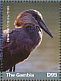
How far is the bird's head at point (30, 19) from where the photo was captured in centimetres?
312

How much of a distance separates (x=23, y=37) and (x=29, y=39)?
0.06 m

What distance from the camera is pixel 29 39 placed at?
313 cm

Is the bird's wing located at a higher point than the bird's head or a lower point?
lower

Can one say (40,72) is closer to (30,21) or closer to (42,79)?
(42,79)

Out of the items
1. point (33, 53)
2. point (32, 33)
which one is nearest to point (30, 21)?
point (32, 33)

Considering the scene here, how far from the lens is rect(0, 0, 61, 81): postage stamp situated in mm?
3127

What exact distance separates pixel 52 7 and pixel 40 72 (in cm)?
64

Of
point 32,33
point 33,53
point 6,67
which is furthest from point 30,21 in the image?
point 6,67

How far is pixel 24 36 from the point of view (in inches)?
123

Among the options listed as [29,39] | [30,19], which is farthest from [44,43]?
[30,19]

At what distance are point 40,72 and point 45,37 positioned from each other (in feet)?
1.11

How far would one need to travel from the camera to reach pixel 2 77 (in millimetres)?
3131

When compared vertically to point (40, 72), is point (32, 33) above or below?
above

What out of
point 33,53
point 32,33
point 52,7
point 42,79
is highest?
point 52,7
